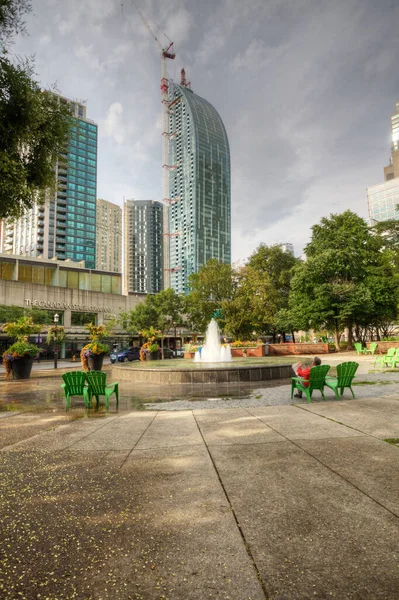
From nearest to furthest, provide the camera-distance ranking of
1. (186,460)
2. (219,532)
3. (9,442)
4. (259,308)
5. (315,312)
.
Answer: (219,532)
(186,460)
(9,442)
(315,312)
(259,308)

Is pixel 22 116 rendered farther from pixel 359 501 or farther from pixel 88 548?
pixel 359 501

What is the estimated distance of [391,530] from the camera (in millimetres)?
2809

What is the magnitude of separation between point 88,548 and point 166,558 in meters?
0.63

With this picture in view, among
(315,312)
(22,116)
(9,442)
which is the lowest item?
(9,442)

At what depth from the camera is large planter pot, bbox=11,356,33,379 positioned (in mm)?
17547

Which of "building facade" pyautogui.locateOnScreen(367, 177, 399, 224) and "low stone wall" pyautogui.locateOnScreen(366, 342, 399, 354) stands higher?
"building facade" pyautogui.locateOnScreen(367, 177, 399, 224)

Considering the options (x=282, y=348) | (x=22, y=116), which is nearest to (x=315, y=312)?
(x=282, y=348)

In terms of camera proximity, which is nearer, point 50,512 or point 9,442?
point 50,512

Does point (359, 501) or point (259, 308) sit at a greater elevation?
point (259, 308)

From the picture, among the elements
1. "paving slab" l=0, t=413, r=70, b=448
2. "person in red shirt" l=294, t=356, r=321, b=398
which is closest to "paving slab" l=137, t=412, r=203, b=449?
"paving slab" l=0, t=413, r=70, b=448

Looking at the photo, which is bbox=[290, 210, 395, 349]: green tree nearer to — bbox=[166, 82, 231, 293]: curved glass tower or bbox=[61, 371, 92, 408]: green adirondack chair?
bbox=[61, 371, 92, 408]: green adirondack chair

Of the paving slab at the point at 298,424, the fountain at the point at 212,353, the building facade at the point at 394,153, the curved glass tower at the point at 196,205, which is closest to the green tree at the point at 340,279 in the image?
the fountain at the point at 212,353

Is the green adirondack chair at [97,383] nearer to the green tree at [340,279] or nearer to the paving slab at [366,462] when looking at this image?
the paving slab at [366,462]

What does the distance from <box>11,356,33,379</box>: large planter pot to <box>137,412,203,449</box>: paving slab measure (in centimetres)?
1289
